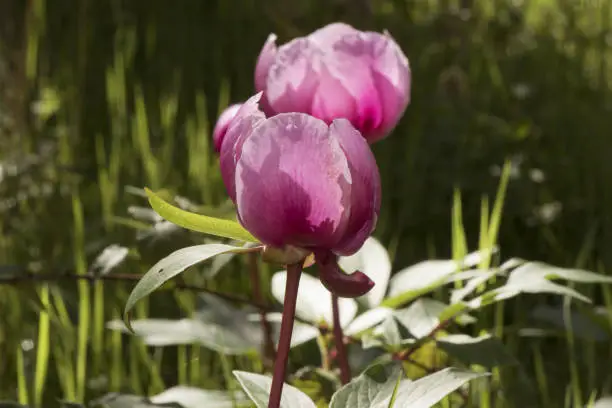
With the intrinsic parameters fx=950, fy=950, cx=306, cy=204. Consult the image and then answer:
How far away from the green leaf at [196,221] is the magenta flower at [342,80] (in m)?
0.20

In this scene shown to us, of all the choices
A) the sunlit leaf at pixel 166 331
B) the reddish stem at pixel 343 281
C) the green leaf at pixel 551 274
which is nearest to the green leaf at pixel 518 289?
the green leaf at pixel 551 274

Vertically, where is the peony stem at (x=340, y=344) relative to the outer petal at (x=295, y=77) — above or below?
below

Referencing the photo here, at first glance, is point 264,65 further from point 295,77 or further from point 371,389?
point 371,389

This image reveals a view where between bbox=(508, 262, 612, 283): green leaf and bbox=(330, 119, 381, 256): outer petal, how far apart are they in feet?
0.91

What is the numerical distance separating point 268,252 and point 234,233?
0.03 meters

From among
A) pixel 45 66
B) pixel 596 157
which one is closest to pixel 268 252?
pixel 596 157

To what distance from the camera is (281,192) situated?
641mm

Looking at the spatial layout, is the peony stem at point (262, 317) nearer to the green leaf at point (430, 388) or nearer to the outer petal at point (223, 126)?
the outer petal at point (223, 126)

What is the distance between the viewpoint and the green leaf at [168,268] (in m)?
0.60

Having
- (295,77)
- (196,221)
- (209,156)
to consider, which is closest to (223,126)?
(295,77)

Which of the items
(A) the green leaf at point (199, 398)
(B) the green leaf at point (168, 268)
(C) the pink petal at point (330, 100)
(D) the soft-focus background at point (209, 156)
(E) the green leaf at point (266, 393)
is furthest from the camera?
(D) the soft-focus background at point (209, 156)

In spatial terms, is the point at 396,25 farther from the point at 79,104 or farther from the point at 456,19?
the point at 79,104

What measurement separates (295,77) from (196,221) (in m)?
0.24

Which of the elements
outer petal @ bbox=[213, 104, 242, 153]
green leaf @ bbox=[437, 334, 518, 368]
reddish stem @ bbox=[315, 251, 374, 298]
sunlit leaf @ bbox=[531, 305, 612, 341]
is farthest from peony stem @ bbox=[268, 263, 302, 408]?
sunlit leaf @ bbox=[531, 305, 612, 341]
